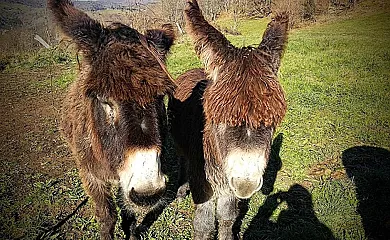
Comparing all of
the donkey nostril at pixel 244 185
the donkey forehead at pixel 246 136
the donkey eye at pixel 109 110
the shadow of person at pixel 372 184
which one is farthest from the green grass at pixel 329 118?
the donkey eye at pixel 109 110

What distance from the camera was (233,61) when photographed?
8.77ft

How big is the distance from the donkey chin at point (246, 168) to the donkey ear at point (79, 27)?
147 centimetres

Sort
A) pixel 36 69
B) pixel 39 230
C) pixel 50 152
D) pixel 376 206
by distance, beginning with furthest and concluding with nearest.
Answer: pixel 36 69 < pixel 50 152 < pixel 376 206 < pixel 39 230

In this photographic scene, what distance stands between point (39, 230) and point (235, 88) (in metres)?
3.56

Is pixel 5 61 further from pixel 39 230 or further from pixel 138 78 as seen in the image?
pixel 138 78

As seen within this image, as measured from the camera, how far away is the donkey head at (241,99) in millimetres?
2406

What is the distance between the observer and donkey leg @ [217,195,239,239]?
3.44 metres

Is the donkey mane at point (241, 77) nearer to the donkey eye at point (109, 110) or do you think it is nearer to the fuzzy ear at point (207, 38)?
the fuzzy ear at point (207, 38)

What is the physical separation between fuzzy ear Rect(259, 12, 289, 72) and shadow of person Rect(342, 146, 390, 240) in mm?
3062

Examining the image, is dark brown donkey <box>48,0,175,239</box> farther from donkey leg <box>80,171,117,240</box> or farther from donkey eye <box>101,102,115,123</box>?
donkey leg <box>80,171,117,240</box>

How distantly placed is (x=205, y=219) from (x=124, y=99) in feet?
6.69

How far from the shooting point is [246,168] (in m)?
2.38

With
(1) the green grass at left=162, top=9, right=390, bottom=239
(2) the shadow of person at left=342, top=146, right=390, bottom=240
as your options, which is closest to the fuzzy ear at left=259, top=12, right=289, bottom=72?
(1) the green grass at left=162, top=9, right=390, bottom=239

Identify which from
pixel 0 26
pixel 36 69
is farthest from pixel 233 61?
pixel 36 69
